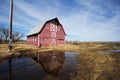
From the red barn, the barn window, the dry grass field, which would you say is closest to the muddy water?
the dry grass field

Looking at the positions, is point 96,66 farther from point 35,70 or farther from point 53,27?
point 53,27

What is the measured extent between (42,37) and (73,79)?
23.8 m

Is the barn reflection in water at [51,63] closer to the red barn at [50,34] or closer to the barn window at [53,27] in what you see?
the red barn at [50,34]

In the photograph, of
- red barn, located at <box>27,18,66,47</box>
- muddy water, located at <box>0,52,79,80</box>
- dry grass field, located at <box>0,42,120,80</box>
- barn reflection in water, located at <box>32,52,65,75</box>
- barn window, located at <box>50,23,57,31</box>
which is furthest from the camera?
barn window, located at <box>50,23,57,31</box>

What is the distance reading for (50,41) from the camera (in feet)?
102

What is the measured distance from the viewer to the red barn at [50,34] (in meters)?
29.3

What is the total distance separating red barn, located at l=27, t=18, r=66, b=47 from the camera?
29281mm

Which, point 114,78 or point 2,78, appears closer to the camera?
point 2,78

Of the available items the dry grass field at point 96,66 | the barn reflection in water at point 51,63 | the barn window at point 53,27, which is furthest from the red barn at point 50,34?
the barn reflection in water at point 51,63

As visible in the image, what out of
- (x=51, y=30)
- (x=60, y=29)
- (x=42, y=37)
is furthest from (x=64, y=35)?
(x=42, y=37)

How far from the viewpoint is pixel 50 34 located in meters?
31.0

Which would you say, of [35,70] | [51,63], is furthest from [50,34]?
[35,70]

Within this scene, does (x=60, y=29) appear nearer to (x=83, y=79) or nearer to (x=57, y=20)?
(x=57, y=20)

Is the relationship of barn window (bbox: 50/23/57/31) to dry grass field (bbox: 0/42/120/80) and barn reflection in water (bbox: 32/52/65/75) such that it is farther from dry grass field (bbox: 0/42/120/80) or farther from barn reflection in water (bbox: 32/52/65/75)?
barn reflection in water (bbox: 32/52/65/75)
